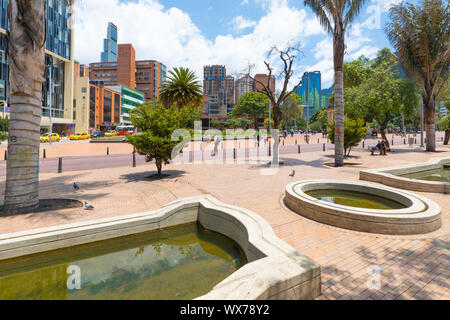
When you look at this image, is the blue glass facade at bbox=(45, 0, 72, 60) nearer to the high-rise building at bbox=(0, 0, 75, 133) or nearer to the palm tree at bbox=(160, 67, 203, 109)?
the high-rise building at bbox=(0, 0, 75, 133)

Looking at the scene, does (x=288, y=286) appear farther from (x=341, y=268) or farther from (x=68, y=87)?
(x=68, y=87)

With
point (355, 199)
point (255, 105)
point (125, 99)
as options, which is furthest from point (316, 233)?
point (125, 99)

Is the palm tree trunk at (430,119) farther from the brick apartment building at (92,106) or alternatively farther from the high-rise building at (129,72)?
the high-rise building at (129,72)

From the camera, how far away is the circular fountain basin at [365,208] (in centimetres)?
537

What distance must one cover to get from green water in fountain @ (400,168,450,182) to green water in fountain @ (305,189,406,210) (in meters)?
5.85

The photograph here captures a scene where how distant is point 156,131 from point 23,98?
206 inches

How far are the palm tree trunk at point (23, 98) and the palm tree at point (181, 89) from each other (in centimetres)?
2862

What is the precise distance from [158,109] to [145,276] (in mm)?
9074

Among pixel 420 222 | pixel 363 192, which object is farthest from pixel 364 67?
pixel 420 222

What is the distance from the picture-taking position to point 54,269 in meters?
4.60

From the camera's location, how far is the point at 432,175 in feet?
41.5

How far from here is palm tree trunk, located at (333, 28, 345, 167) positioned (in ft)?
51.2

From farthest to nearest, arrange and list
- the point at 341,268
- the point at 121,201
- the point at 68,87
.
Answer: the point at 68,87 → the point at 121,201 → the point at 341,268

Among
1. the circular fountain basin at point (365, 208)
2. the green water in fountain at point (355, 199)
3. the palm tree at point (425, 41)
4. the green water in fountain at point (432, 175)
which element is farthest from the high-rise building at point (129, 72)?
the circular fountain basin at point (365, 208)
